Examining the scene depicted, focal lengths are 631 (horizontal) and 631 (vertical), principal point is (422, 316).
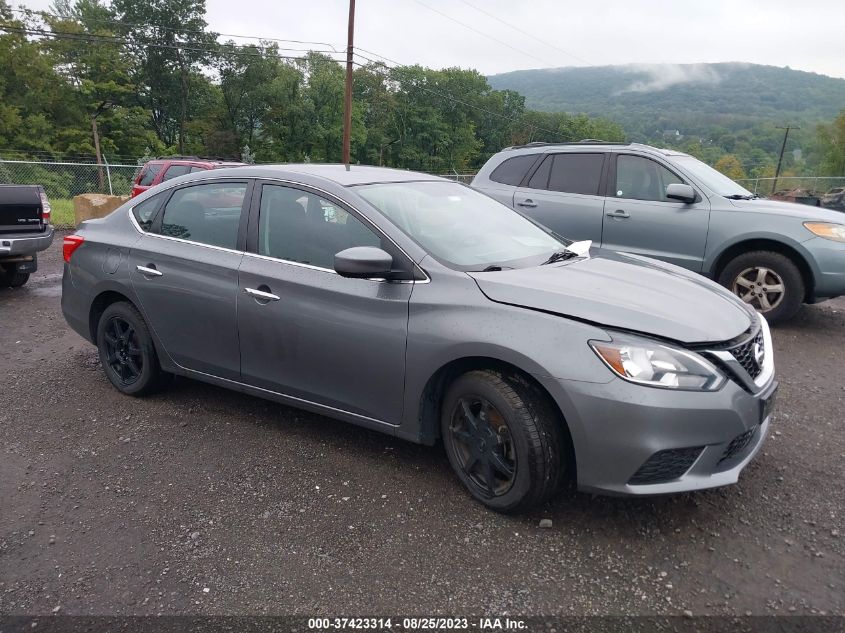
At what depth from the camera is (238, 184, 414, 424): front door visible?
317 centimetres

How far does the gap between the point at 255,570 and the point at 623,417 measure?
64.2 inches

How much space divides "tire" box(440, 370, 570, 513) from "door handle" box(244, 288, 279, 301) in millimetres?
1158

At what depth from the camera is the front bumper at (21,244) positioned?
727 cm

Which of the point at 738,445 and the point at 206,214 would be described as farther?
the point at 206,214

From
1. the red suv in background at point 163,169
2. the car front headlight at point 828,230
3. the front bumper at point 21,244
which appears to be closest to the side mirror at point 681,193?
the car front headlight at point 828,230

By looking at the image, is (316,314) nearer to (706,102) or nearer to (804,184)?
(804,184)

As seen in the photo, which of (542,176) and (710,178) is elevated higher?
(710,178)

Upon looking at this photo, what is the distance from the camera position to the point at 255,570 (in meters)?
2.60

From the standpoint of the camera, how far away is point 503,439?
2.87m

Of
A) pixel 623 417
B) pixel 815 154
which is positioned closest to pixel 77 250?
pixel 623 417

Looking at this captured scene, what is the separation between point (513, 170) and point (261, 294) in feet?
16.7

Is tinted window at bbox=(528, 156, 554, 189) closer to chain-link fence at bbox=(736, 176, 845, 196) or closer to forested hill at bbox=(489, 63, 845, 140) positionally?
chain-link fence at bbox=(736, 176, 845, 196)

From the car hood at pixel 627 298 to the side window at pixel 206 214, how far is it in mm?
1659

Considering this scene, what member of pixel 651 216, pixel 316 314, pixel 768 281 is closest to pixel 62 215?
pixel 651 216
